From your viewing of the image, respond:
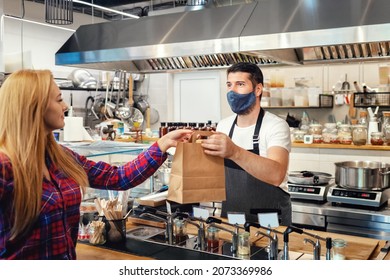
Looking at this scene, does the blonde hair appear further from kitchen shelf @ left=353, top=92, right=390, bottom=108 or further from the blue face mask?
kitchen shelf @ left=353, top=92, right=390, bottom=108

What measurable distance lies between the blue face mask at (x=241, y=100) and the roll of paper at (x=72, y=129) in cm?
204

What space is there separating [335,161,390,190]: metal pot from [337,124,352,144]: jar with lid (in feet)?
4.02

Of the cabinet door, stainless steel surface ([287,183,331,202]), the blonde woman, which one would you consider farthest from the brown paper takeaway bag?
the cabinet door

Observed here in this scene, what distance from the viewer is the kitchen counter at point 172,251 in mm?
1542

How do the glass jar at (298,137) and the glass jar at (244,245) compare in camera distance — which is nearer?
the glass jar at (244,245)

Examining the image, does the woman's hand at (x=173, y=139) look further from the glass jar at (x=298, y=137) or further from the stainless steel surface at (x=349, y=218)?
the glass jar at (x=298, y=137)

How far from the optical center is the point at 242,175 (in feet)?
7.03

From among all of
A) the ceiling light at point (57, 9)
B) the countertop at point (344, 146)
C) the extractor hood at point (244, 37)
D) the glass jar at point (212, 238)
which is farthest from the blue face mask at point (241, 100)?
the ceiling light at point (57, 9)

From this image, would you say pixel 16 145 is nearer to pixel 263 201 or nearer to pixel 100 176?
pixel 100 176

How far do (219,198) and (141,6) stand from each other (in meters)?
5.36

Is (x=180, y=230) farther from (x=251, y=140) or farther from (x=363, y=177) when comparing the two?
(x=363, y=177)

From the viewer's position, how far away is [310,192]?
2.98 m

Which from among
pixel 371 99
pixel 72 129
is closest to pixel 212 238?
pixel 72 129
